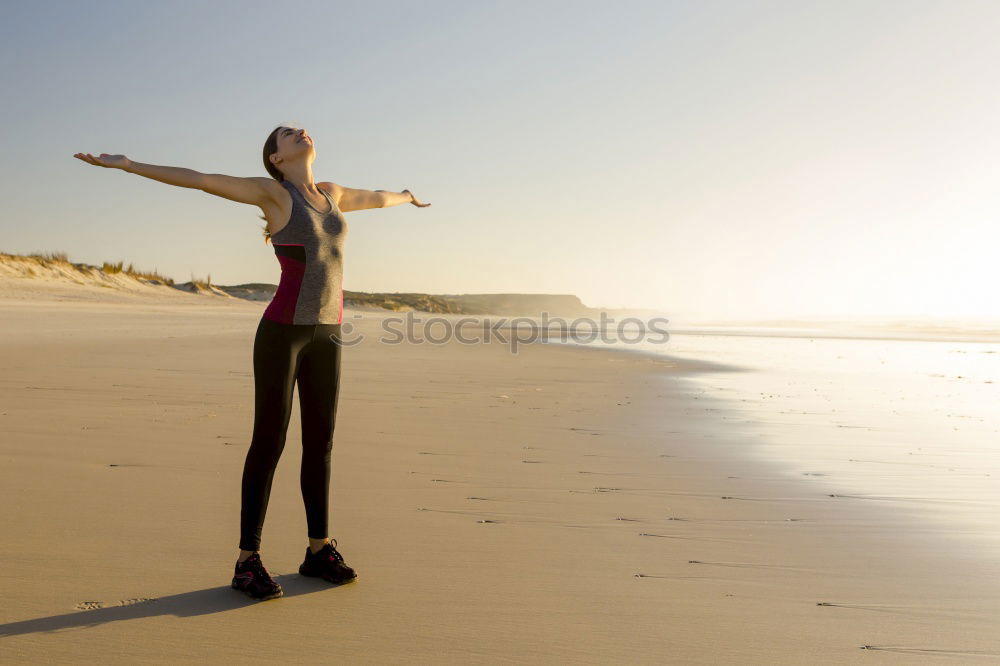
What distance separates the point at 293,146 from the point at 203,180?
1.32 ft

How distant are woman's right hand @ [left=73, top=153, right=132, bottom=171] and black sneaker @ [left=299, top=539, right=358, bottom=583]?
5.72ft

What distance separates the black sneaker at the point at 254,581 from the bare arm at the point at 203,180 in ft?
4.81

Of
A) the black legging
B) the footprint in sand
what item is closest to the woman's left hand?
the black legging

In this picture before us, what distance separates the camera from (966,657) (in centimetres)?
240

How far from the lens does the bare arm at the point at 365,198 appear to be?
329 cm

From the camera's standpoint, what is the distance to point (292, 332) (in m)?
2.92

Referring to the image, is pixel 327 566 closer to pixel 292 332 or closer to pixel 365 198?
pixel 292 332

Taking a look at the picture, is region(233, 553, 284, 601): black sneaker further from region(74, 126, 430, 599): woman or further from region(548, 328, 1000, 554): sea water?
region(548, 328, 1000, 554): sea water

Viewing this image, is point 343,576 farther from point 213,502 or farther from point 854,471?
point 854,471

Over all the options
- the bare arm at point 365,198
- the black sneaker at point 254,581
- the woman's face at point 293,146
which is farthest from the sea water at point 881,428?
the woman's face at point 293,146

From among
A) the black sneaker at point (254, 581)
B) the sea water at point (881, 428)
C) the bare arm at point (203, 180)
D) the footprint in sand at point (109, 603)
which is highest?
the bare arm at point (203, 180)

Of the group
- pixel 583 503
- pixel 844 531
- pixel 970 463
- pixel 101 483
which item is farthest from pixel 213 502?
pixel 970 463

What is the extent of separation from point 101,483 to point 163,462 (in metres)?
0.60

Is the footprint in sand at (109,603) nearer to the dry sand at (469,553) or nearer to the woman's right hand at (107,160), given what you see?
the dry sand at (469,553)
